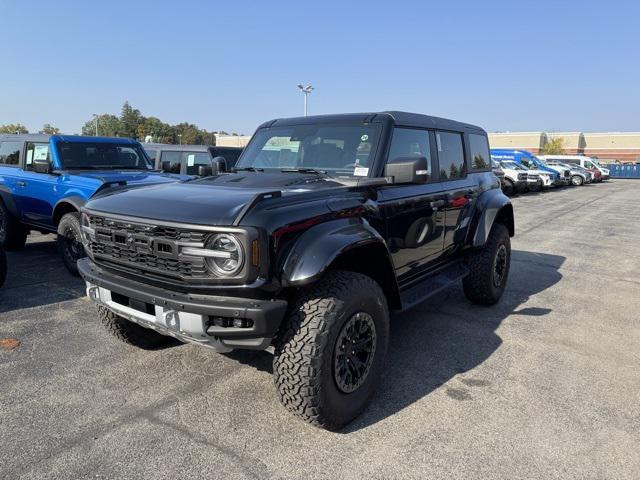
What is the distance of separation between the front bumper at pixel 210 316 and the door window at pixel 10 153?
613 cm

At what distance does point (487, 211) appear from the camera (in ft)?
16.7

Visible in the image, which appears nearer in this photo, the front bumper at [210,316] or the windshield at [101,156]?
the front bumper at [210,316]

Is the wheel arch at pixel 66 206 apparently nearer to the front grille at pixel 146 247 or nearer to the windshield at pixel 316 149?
the windshield at pixel 316 149

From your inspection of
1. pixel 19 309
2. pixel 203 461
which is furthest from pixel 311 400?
pixel 19 309

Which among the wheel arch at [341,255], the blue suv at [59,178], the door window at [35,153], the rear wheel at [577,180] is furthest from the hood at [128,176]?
the rear wheel at [577,180]

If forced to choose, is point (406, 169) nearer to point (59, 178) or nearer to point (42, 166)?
point (59, 178)

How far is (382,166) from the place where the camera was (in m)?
3.64

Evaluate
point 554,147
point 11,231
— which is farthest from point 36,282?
point 554,147

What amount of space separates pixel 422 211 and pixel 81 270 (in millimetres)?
2640

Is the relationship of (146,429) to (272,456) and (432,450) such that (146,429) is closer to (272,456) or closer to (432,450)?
(272,456)

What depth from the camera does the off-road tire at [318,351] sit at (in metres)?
2.68

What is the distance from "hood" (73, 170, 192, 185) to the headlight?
371cm

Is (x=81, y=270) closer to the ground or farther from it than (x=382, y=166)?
closer to the ground

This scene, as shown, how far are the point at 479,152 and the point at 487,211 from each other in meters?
0.84
